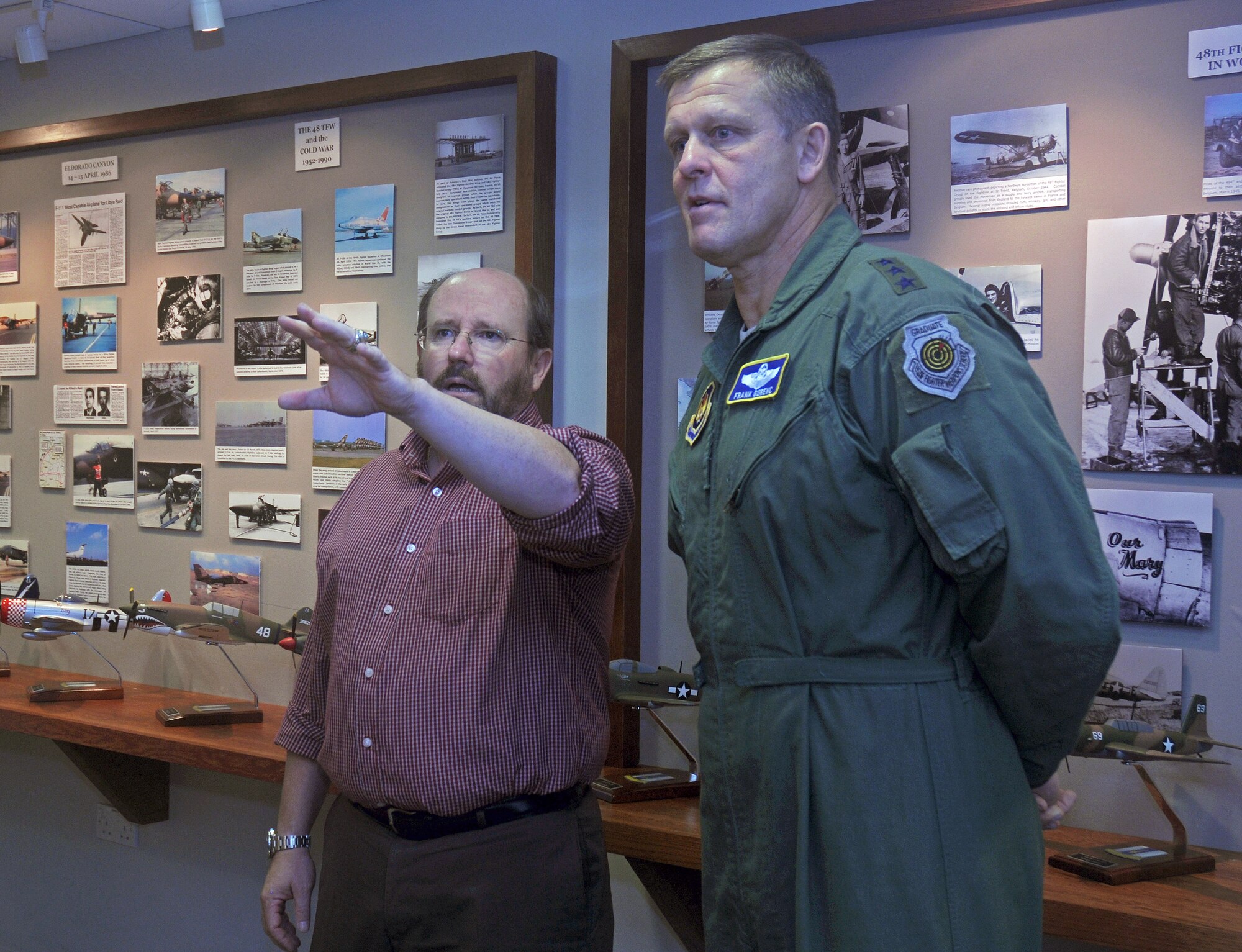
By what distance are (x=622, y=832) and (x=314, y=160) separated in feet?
6.02

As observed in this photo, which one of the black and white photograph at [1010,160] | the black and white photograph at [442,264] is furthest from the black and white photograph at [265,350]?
the black and white photograph at [1010,160]

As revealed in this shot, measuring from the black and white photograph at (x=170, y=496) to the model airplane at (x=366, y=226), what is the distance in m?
0.80

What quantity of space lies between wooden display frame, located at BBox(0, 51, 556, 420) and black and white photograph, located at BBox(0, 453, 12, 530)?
47.1 inches

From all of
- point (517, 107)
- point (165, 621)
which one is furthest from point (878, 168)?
point (165, 621)

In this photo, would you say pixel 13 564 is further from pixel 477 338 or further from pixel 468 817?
pixel 468 817

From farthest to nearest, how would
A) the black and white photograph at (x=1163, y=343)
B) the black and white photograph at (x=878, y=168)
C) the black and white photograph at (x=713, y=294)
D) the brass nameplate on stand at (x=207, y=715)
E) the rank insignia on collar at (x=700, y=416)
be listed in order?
the brass nameplate on stand at (x=207, y=715) < the black and white photograph at (x=713, y=294) < the black and white photograph at (x=878, y=168) < the black and white photograph at (x=1163, y=343) < the rank insignia on collar at (x=700, y=416)

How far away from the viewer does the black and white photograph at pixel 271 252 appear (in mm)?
2869

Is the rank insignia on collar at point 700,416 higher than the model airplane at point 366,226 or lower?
lower

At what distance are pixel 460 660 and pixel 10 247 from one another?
8.63ft

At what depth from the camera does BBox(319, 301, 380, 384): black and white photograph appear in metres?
2.75

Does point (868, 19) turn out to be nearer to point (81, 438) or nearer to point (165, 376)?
point (165, 376)

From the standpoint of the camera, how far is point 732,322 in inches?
52.8

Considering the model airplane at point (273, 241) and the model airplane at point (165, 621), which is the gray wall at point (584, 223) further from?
the model airplane at point (165, 621)

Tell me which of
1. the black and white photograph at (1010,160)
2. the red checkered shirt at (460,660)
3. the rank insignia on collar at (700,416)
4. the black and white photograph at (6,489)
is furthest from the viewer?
the black and white photograph at (6,489)
